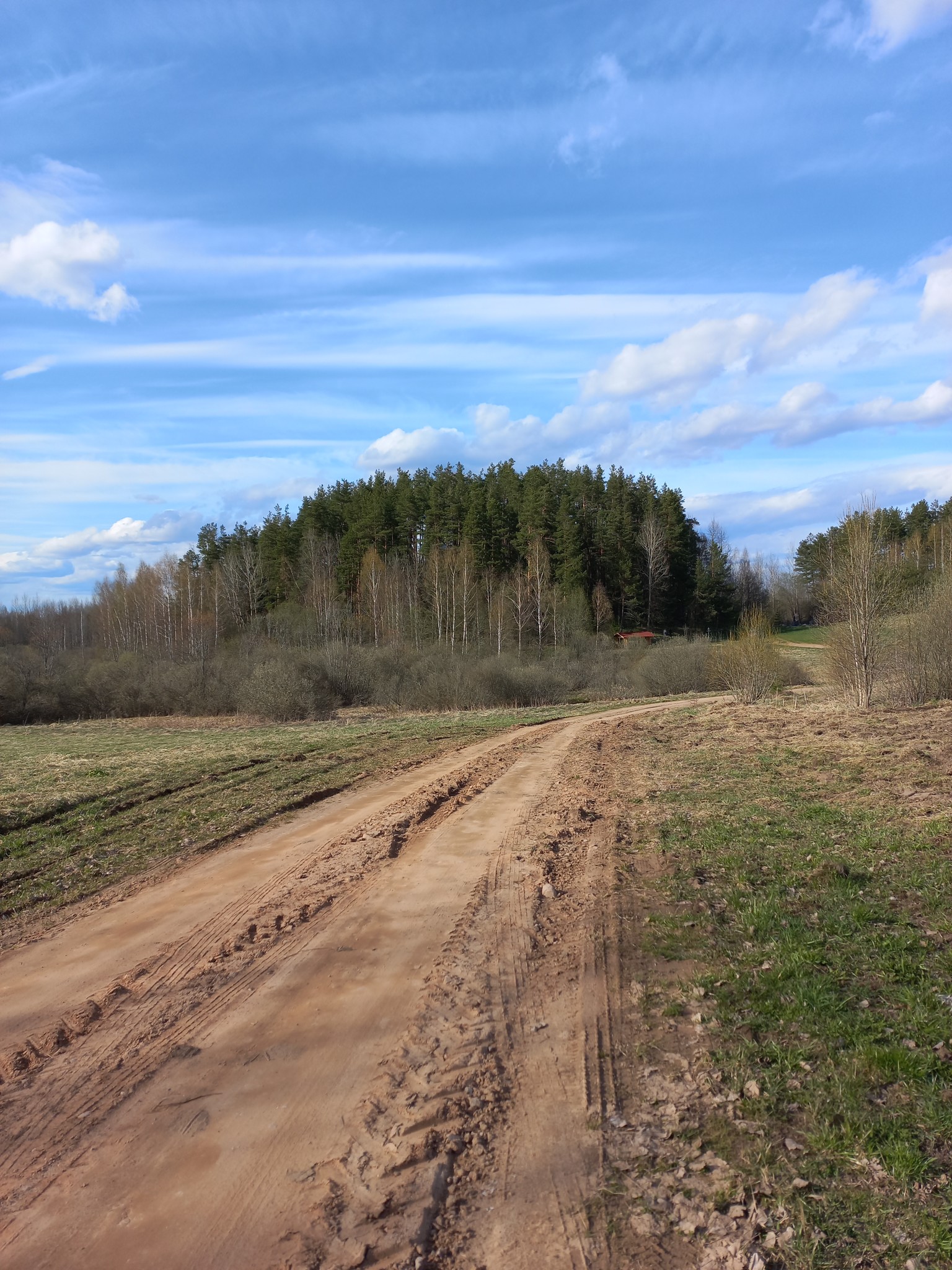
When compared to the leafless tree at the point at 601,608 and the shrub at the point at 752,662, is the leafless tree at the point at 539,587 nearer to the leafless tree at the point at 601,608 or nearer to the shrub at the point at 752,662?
the leafless tree at the point at 601,608

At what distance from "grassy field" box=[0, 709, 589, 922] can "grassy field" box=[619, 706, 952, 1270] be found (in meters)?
5.86

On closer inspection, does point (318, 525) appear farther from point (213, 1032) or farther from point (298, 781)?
point (213, 1032)

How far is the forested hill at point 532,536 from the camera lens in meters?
62.8

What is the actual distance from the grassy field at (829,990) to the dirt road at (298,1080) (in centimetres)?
83

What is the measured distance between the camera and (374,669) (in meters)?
43.8

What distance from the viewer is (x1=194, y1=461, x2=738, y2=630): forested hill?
62.8m

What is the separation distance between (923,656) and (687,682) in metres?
21.7

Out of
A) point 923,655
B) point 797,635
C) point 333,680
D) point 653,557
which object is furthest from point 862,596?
point 797,635

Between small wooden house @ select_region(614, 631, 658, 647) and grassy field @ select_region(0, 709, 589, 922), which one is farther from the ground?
small wooden house @ select_region(614, 631, 658, 647)

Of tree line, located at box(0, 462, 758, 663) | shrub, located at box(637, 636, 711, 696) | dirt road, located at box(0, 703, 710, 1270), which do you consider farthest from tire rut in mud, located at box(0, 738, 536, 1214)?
tree line, located at box(0, 462, 758, 663)

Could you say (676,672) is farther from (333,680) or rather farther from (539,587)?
(333,680)

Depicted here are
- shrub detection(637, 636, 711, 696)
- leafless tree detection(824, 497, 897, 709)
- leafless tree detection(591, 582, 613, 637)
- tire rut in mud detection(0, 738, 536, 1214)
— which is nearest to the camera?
tire rut in mud detection(0, 738, 536, 1214)


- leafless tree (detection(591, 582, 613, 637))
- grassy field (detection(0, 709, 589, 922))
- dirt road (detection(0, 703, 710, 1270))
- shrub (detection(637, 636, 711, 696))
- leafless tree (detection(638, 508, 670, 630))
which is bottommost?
dirt road (detection(0, 703, 710, 1270))

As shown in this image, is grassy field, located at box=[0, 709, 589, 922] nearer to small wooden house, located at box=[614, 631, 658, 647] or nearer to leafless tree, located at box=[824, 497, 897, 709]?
leafless tree, located at box=[824, 497, 897, 709]
